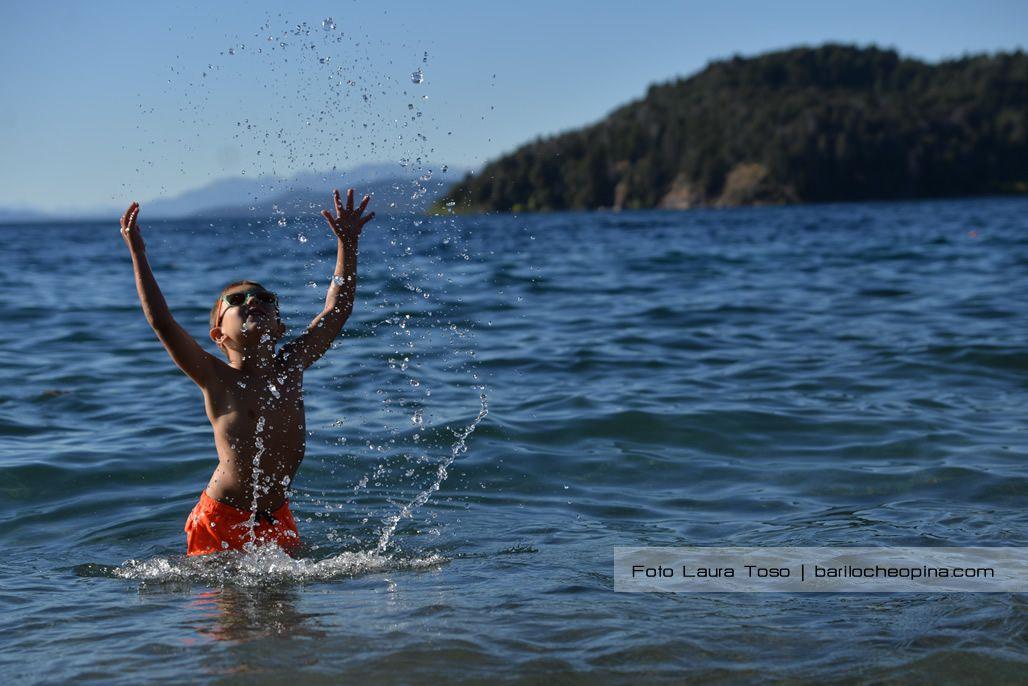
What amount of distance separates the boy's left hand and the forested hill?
93193 millimetres

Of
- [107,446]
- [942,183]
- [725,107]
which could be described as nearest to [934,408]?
[107,446]

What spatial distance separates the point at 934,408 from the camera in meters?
8.84

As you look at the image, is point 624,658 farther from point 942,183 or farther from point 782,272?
point 942,183

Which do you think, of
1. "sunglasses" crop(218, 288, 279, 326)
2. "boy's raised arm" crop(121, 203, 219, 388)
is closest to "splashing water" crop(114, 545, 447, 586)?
"boy's raised arm" crop(121, 203, 219, 388)

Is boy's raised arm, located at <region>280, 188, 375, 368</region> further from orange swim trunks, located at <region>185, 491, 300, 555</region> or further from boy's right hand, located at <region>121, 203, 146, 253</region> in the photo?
boy's right hand, located at <region>121, 203, 146, 253</region>

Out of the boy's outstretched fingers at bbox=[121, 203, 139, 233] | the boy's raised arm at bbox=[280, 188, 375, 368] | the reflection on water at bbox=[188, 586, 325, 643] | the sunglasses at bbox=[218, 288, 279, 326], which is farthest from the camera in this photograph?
the boy's raised arm at bbox=[280, 188, 375, 368]

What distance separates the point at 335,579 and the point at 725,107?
14914cm

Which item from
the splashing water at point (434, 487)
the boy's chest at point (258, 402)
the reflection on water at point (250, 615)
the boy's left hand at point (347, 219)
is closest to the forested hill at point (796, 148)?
the splashing water at point (434, 487)

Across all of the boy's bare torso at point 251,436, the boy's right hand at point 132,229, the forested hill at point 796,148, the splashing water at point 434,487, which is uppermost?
the forested hill at point 796,148

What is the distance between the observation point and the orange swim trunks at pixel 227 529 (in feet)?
17.5

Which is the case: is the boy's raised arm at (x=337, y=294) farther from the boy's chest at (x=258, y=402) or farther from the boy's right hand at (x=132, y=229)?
the boy's right hand at (x=132, y=229)

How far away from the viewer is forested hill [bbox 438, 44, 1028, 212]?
115 m

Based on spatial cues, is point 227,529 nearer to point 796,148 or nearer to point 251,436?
point 251,436

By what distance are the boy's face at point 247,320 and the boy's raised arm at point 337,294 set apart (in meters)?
0.24
